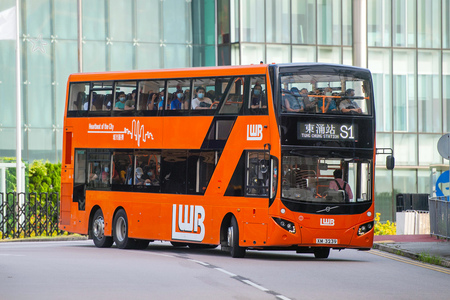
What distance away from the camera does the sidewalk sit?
21.5 m

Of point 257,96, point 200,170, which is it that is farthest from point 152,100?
point 257,96

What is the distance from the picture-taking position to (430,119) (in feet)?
140

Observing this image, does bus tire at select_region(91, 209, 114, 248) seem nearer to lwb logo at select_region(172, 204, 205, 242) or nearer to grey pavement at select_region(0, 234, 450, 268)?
lwb logo at select_region(172, 204, 205, 242)

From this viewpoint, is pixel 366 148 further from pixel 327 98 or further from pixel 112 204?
pixel 112 204

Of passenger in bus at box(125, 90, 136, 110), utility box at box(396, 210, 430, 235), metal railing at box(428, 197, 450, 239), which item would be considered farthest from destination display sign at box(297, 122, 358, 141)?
utility box at box(396, 210, 430, 235)

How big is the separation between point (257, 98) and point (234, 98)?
2.28 feet

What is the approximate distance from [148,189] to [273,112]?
15.7ft

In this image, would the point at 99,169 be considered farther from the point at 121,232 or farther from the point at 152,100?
the point at 152,100

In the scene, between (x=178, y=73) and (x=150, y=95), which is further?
(x=150, y=95)

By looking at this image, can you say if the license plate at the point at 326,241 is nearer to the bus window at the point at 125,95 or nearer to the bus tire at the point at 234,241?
the bus tire at the point at 234,241

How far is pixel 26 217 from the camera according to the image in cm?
3191

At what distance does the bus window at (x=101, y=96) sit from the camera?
24.5 metres

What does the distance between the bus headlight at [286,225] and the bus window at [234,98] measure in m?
2.61

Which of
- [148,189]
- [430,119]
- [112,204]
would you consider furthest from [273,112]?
[430,119]
